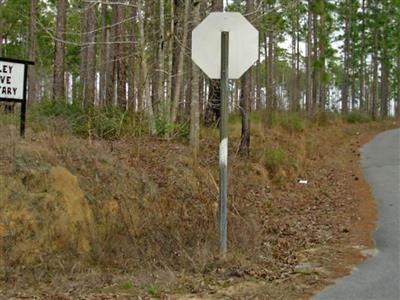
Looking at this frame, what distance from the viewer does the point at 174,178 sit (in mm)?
9469

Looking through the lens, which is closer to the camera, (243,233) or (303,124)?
(243,233)

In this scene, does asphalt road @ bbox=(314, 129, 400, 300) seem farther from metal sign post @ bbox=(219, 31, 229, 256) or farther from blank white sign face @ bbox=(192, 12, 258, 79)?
blank white sign face @ bbox=(192, 12, 258, 79)

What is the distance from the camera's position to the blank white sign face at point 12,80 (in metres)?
8.63

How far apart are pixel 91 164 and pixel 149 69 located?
189 inches

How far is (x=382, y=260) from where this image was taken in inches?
266

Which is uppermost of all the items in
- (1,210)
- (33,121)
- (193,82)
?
(193,82)

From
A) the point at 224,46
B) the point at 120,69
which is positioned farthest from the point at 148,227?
the point at 120,69

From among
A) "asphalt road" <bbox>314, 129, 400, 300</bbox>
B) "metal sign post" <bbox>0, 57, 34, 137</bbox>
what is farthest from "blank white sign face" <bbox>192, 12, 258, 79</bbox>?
"metal sign post" <bbox>0, 57, 34, 137</bbox>

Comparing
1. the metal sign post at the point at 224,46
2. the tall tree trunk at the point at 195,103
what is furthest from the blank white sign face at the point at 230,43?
the tall tree trunk at the point at 195,103

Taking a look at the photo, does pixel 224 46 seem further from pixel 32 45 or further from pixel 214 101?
pixel 32 45

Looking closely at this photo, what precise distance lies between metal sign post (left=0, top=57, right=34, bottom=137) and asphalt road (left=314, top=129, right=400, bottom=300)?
233 inches

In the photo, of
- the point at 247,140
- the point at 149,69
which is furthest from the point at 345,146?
the point at 149,69

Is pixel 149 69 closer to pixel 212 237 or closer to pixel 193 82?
pixel 193 82

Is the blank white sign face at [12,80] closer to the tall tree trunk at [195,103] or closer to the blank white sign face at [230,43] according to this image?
the tall tree trunk at [195,103]
